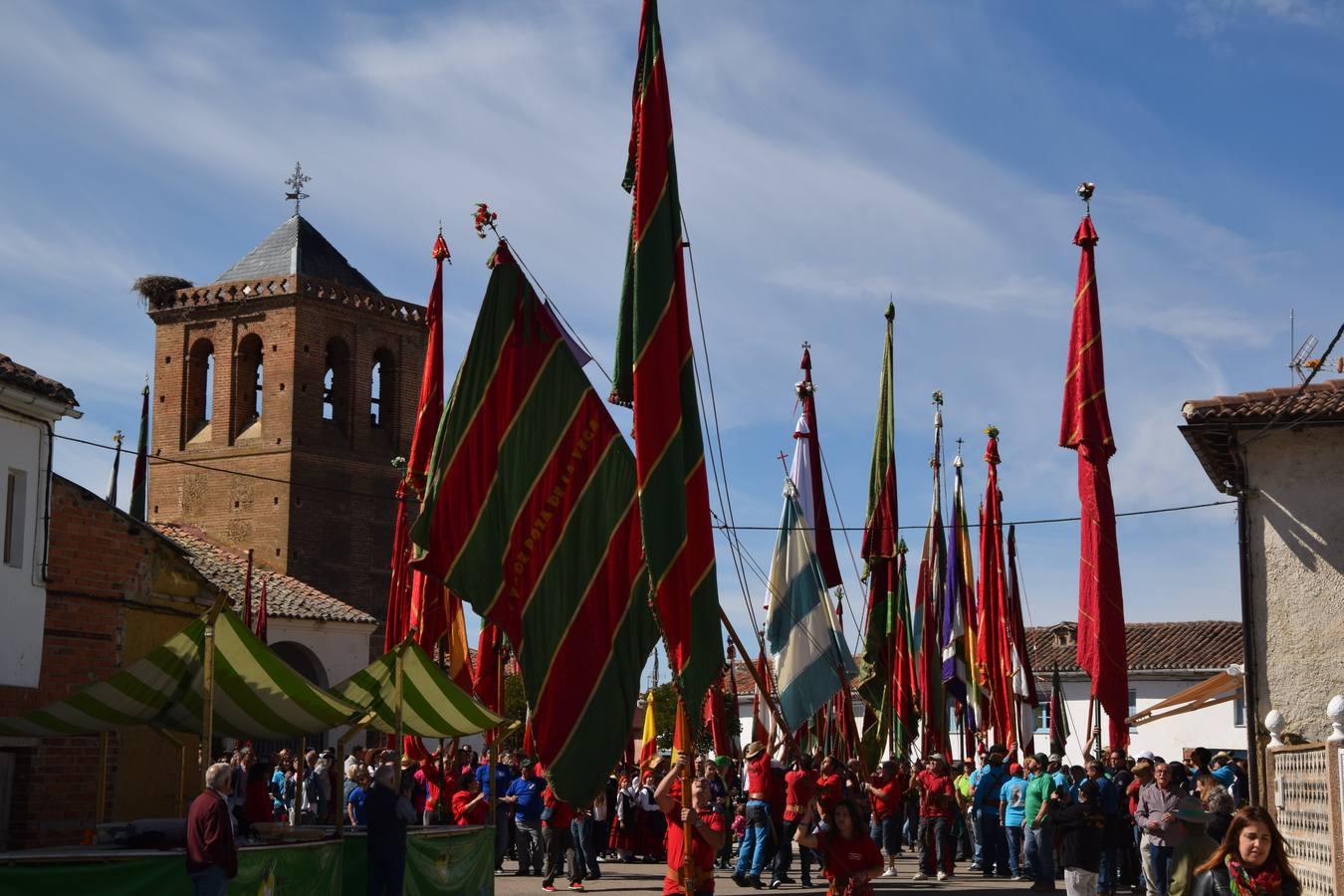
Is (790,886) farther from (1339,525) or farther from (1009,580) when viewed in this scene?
(1009,580)

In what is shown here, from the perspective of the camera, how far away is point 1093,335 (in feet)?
65.3

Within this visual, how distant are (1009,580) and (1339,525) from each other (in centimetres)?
963

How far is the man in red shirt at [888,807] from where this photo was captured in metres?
22.0

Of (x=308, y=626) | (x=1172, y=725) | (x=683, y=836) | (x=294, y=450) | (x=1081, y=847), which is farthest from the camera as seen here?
(x=294, y=450)

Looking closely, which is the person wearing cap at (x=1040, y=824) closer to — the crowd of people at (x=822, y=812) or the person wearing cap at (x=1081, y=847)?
the crowd of people at (x=822, y=812)

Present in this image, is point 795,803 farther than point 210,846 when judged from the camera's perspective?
Yes

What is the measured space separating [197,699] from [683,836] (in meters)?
4.76

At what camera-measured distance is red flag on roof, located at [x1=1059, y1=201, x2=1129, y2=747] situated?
18.7 m

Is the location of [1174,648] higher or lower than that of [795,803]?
higher

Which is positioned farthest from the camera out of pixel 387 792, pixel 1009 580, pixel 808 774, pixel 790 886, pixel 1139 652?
pixel 1139 652

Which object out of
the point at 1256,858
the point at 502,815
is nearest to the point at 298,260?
the point at 502,815

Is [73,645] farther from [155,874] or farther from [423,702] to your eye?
[155,874]

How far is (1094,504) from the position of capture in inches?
758

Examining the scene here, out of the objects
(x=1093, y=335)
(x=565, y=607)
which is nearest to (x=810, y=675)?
(x=1093, y=335)
